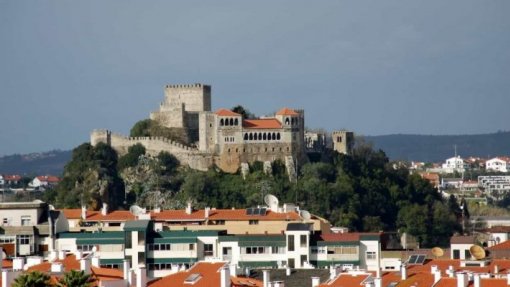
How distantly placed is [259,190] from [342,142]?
22704 mm

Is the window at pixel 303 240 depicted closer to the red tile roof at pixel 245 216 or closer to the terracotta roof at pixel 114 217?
the red tile roof at pixel 245 216

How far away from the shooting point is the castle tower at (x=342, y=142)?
159750mm

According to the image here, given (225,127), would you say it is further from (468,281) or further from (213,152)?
(468,281)

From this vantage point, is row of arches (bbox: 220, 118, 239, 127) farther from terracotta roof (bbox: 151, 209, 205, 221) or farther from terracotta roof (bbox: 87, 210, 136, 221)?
terracotta roof (bbox: 151, 209, 205, 221)

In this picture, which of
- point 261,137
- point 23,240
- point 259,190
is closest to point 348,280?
point 23,240

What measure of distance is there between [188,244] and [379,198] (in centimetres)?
5570

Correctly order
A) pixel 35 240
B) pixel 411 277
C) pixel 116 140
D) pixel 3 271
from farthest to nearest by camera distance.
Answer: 1. pixel 116 140
2. pixel 35 240
3. pixel 411 277
4. pixel 3 271

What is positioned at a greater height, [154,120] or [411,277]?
[154,120]

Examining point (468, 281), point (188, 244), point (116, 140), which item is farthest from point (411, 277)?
point (116, 140)

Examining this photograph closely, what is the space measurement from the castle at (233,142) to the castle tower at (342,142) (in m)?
11.3

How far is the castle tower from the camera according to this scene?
159750 millimetres

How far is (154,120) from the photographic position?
504 ft

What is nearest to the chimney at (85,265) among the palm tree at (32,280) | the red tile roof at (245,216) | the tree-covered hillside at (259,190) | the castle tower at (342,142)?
the palm tree at (32,280)

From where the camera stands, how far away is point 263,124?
146375mm
